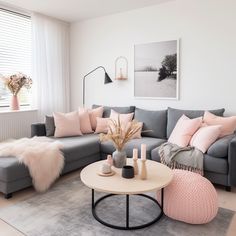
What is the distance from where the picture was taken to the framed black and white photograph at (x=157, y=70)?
154 inches

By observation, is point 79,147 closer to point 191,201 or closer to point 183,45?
point 191,201

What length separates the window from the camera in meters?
4.04

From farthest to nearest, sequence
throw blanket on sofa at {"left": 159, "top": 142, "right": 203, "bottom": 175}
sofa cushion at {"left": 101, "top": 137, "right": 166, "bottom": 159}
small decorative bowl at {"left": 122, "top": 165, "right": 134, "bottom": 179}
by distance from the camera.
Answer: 1. sofa cushion at {"left": 101, "top": 137, "right": 166, "bottom": 159}
2. throw blanket on sofa at {"left": 159, "top": 142, "right": 203, "bottom": 175}
3. small decorative bowl at {"left": 122, "top": 165, "right": 134, "bottom": 179}

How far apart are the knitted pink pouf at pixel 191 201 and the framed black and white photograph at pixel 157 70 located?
79.6 inches

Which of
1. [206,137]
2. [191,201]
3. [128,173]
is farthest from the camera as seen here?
[206,137]

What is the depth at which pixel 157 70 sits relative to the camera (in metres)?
4.05

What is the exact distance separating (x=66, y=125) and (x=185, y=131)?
1775 millimetres

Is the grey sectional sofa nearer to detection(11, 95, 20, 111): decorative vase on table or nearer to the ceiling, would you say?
detection(11, 95, 20, 111): decorative vase on table

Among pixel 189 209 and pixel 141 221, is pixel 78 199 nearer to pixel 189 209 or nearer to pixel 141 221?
pixel 141 221

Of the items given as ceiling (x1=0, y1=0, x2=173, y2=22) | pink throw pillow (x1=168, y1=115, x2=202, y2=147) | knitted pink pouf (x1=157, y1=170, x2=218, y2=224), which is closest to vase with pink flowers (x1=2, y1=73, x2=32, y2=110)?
ceiling (x1=0, y1=0, x2=173, y2=22)

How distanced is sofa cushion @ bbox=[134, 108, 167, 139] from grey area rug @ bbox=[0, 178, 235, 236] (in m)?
1.33

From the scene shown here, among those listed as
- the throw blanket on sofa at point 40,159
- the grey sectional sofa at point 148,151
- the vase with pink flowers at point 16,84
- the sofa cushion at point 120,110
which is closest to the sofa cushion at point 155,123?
the grey sectional sofa at point 148,151

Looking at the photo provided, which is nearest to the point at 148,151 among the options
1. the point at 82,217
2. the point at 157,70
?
the point at 82,217

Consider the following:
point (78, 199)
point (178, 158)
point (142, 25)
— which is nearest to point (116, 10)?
point (142, 25)
